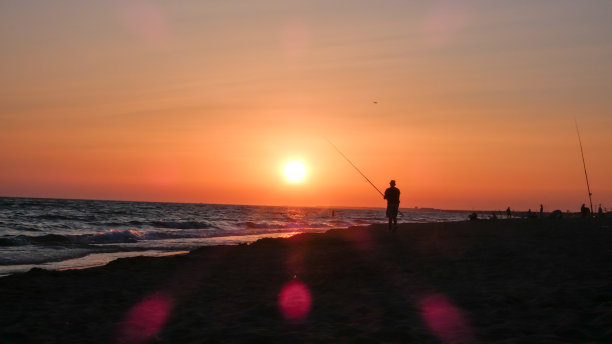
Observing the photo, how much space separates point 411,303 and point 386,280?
201 cm

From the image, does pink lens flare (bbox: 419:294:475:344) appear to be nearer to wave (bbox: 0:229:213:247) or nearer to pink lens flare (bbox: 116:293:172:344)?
pink lens flare (bbox: 116:293:172:344)

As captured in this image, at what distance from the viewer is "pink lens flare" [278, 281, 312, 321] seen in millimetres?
7051

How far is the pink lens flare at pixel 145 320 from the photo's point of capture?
20.8 feet

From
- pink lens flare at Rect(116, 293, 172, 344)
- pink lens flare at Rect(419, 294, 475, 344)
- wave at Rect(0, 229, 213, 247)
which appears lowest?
pink lens flare at Rect(116, 293, 172, 344)

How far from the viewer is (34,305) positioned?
26.7ft

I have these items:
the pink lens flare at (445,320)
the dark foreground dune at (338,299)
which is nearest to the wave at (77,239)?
the dark foreground dune at (338,299)

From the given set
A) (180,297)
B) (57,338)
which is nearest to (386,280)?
(180,297)

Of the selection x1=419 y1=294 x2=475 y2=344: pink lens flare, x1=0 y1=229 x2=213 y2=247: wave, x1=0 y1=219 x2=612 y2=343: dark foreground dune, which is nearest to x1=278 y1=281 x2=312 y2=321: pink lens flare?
x1=0 y1=219 x2=612 y2=343: dark foreground dune

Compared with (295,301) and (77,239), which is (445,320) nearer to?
(295,301)

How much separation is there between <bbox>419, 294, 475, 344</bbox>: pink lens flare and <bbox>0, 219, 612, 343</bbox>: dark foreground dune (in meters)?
0.01

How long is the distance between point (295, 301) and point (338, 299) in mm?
643

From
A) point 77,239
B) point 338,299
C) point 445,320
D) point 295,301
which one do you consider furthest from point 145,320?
point 77,239

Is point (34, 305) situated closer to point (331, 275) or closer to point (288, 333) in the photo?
point (288, 333)

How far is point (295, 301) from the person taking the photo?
795 cm
